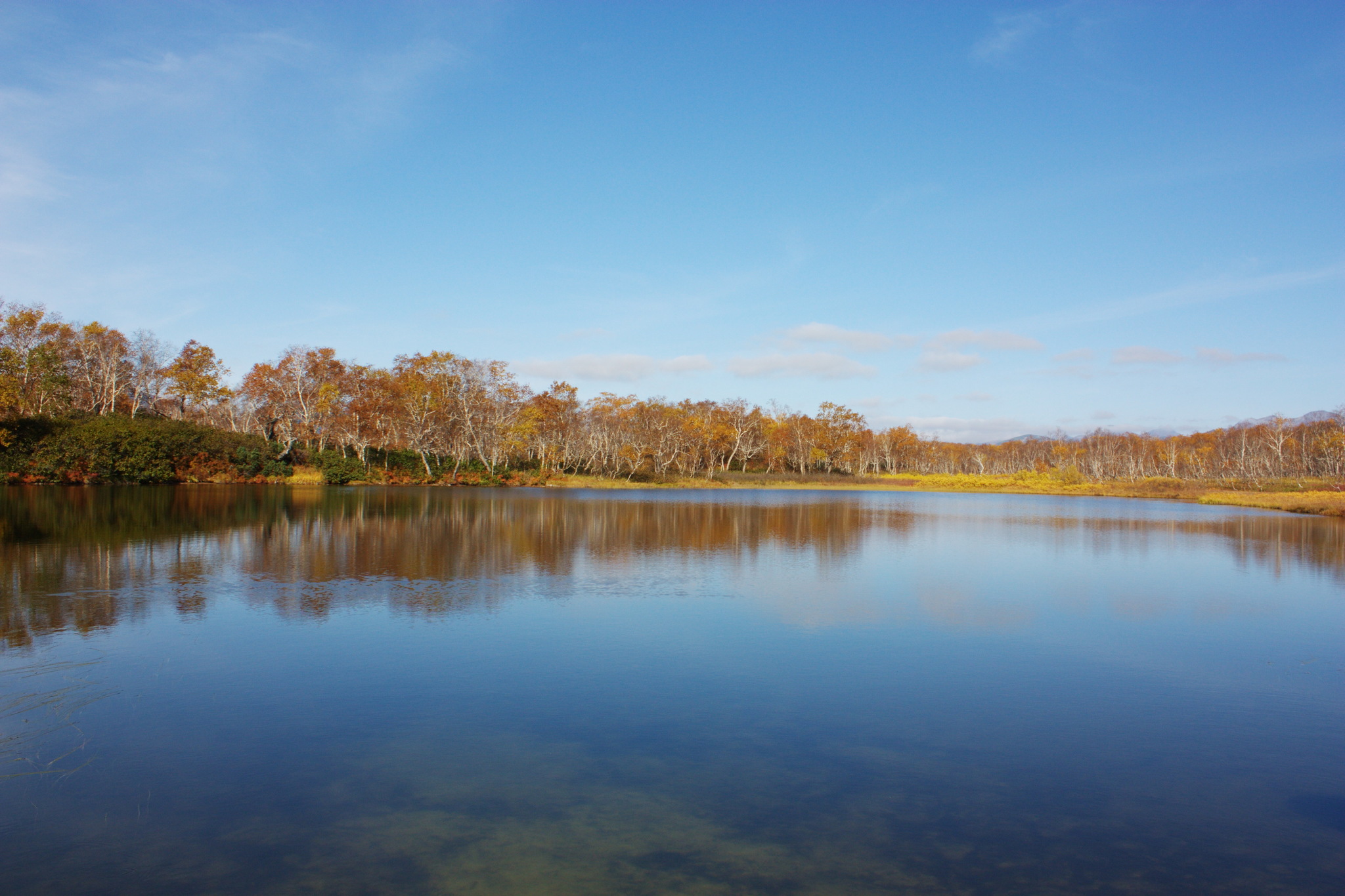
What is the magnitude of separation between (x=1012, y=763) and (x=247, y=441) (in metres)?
64.8

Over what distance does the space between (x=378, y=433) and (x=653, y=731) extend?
206 feet

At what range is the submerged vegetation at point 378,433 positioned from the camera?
47.9m

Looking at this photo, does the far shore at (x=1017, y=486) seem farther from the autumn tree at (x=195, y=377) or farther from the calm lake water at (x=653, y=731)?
the calm lake water at (x=653, y=731)

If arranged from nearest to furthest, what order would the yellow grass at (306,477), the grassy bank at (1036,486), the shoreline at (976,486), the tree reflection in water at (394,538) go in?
the tree reflection in water at (394,538) → the shoreline at (976,486) → the grassy bank at (1036,486) → the yellow grass at (306,477)

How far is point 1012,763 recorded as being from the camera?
6844 mm

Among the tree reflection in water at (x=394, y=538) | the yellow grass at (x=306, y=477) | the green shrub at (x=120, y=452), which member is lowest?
the tree reflection in water at (x=394, y=538)

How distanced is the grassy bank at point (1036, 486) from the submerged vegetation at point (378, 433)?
20.6 inches

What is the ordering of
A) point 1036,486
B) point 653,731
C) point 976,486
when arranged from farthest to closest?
point 976,486
point 1036,486
point 653,731

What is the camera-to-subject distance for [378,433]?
212ft

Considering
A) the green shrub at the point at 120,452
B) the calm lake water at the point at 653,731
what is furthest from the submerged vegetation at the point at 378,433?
the calm lake water at the point at 653,731

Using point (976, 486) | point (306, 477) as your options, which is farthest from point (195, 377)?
point (976, 486)

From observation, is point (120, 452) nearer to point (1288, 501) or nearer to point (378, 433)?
point (378, 433)

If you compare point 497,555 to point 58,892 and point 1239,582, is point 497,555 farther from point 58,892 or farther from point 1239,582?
point 1239,582

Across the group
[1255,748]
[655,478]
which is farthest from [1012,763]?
[655,478]
